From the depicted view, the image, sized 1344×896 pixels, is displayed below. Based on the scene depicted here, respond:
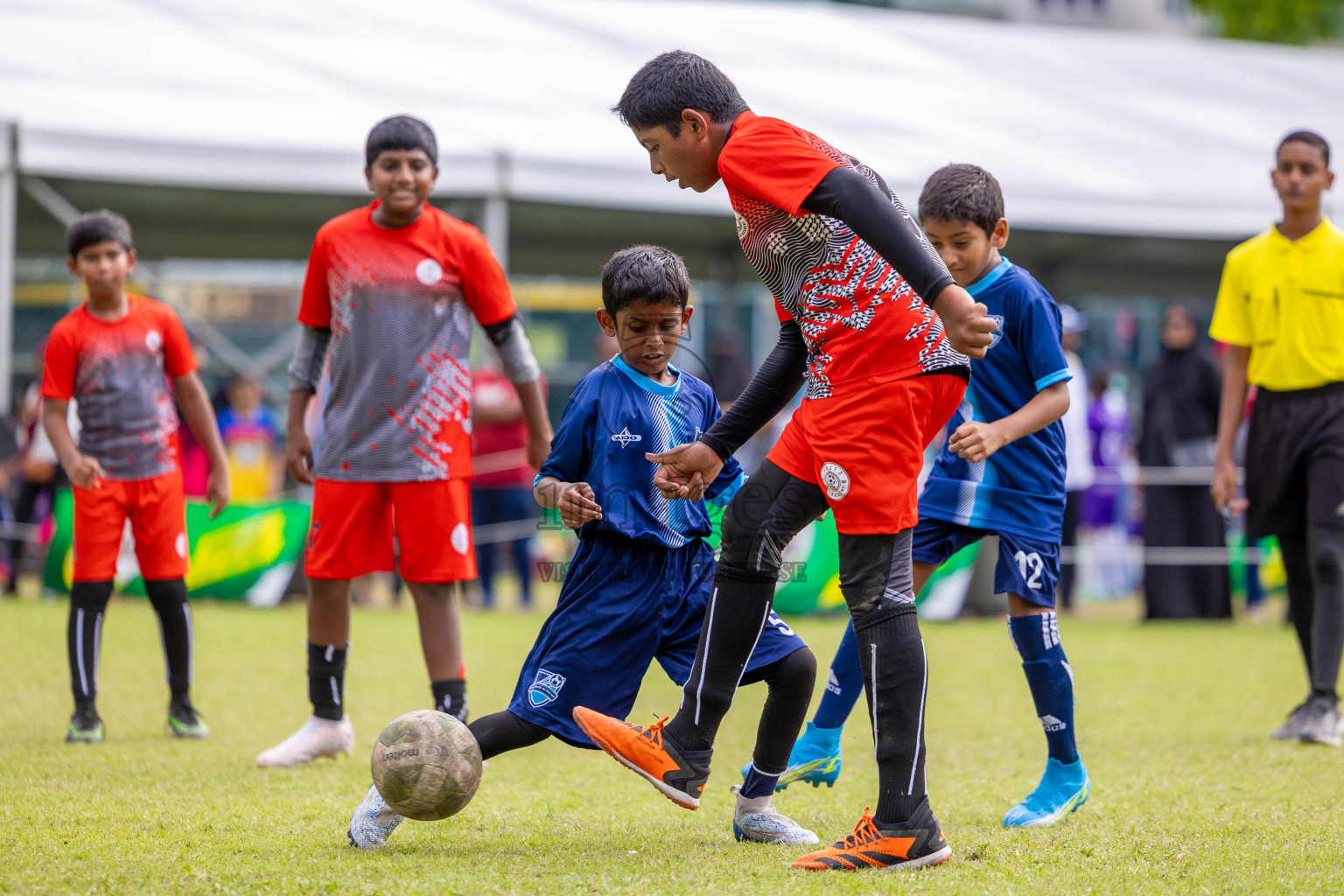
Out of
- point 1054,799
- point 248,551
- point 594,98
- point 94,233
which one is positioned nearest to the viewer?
point 1054,799

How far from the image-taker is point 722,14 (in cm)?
1428

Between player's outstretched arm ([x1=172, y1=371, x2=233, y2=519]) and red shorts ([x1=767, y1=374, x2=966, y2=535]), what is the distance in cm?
313

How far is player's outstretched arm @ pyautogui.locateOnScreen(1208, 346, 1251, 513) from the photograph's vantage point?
5656 mm

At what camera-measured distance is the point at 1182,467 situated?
11031mm

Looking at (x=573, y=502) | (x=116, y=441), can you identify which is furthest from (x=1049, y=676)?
(x=116, y=441)

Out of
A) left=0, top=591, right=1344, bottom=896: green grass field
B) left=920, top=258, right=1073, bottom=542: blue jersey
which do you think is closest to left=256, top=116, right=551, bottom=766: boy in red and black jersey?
left=0, top=591, right=1344, bottom=896: green grass field

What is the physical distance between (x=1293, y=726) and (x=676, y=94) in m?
3.65

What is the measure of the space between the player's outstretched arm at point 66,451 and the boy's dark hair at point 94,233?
577mm

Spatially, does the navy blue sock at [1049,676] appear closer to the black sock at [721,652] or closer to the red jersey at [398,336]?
the black sock at [721,652]

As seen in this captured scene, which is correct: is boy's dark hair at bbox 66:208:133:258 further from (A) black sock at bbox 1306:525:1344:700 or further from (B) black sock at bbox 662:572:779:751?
(A) black sock at bbox 1306:525:1344:700

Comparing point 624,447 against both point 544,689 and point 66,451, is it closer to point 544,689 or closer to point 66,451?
point 544,689

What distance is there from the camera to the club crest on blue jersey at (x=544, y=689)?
3.39 metres

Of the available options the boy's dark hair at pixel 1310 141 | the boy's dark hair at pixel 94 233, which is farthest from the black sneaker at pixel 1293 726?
the boy's dark hair at pixel 94 233

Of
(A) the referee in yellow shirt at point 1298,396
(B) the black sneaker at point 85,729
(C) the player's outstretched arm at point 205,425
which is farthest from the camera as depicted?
(C) the player's outstretched arm at point 205,425
